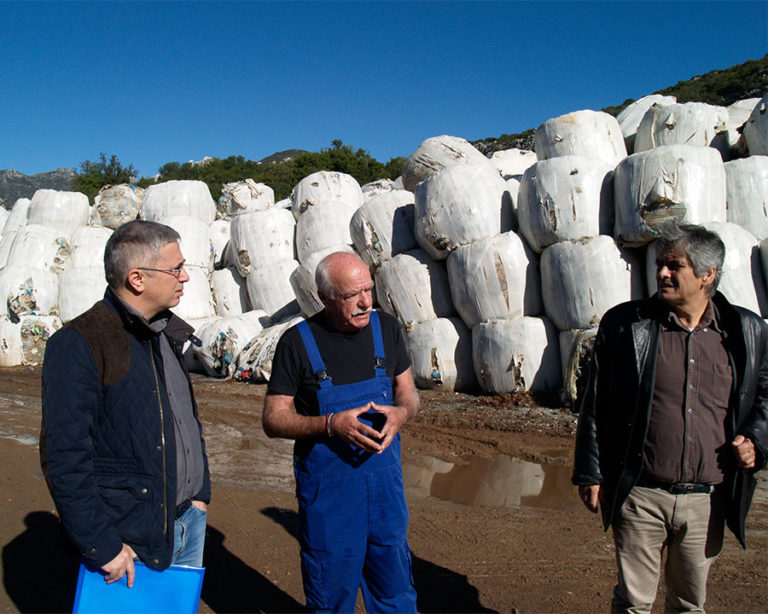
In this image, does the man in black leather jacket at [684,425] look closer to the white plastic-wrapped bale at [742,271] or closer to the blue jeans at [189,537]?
the blue jeans at [189,537]

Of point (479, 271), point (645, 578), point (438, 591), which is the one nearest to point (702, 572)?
point (645, 578)

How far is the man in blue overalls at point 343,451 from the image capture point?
1.88 m

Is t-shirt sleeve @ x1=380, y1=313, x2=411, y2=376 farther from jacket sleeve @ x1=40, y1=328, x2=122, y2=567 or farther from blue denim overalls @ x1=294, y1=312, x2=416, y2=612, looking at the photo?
jacket sleeve @ x1=40, y1=328, x2=122, y2=567

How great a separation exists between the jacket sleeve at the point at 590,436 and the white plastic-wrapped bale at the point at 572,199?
383cm

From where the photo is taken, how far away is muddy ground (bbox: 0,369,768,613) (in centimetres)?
260

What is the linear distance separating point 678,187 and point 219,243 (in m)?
7.02

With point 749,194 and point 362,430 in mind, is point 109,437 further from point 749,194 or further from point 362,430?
point 749,194

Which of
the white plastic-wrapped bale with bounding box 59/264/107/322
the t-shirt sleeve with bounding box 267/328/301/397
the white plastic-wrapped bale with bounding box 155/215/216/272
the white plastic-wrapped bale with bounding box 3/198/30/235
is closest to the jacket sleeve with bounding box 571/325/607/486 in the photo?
the t-shirt sleeve with bounding box 267/328/301/397

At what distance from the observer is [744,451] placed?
1.85 meters

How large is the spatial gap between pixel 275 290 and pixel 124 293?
6.86 metres

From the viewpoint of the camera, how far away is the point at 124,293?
172 centimetres

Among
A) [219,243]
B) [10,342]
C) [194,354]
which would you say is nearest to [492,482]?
[194,354]

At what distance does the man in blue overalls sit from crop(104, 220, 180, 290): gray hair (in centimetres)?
52

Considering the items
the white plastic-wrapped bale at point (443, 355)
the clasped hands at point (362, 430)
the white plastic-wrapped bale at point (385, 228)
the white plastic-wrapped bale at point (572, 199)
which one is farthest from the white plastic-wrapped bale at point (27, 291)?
the clasped hands at point (362, 430)
